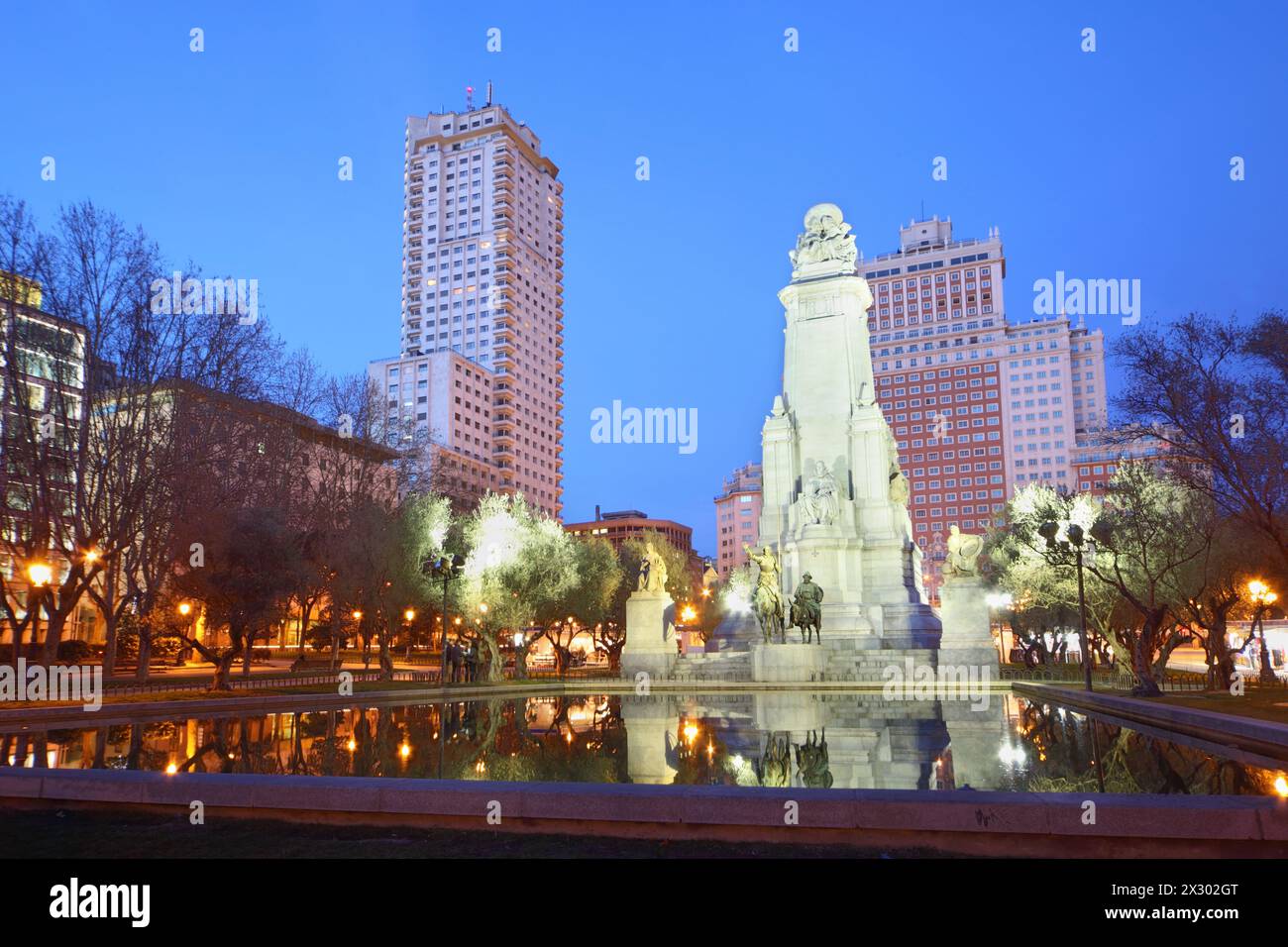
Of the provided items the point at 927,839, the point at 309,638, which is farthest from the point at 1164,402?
the point at 309,638

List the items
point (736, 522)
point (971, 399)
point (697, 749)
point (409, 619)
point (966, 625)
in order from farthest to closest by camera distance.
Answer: point (736, 522), point (971, 399), point (409, 619), point (966, 625), point (697, 749)

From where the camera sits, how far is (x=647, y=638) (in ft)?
133

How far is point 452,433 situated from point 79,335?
334 ft

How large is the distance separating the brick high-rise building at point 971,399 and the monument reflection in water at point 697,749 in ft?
422

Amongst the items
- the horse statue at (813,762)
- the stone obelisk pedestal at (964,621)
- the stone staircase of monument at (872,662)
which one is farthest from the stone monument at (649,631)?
the horse statue at (813,762)

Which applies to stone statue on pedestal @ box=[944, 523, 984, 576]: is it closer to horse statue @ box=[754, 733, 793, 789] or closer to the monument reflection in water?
the monument reflection in water

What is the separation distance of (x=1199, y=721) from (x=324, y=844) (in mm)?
15657

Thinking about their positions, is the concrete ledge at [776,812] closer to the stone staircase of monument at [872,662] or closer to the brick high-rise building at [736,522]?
the stone staircase of monument at [872,662]

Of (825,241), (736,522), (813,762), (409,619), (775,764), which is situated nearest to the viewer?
(775,764)

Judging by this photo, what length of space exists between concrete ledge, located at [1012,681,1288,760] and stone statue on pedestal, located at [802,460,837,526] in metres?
19.3

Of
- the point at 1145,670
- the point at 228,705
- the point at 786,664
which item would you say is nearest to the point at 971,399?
the point at 786,664

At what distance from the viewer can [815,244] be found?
50.3 meters

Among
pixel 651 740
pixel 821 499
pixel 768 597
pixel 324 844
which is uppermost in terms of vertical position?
pixel 821 499

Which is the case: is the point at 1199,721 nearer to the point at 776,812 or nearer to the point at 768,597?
the point at 776,812
